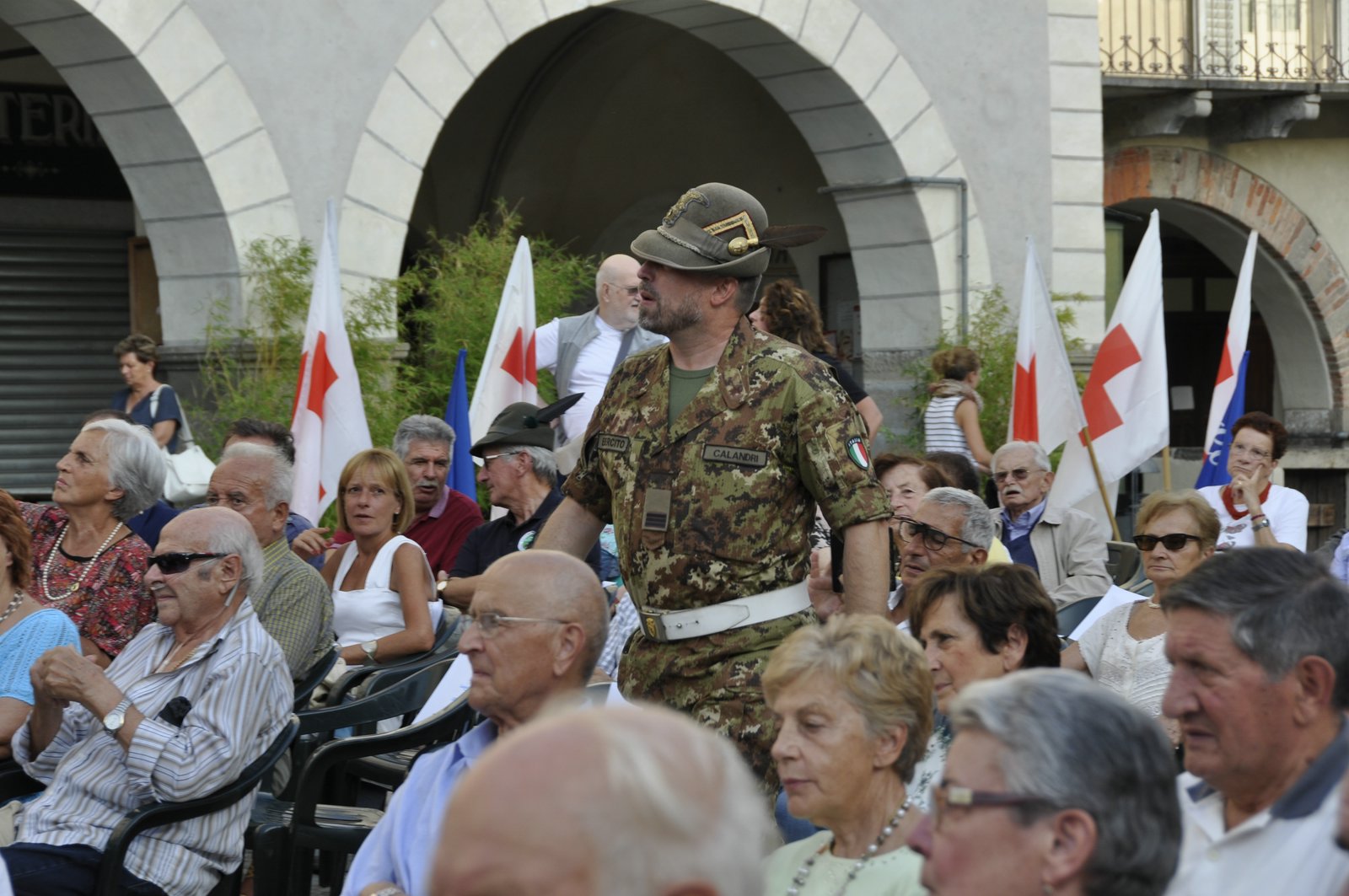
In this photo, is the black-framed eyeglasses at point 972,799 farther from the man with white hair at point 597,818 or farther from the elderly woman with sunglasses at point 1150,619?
the elderly woman with sunglasses at point 1150,619

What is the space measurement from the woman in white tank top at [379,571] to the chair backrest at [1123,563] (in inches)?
116

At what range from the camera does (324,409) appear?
8266mm

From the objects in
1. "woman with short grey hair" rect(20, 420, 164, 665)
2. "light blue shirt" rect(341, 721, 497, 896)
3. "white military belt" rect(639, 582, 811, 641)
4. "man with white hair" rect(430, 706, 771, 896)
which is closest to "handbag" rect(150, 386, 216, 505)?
"woman with short grey hair" rect(20, 420, 164, 665)

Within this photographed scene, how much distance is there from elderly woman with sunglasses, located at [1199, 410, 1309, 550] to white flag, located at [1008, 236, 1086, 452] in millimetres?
771

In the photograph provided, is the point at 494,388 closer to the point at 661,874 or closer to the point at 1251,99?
the point at 661,874

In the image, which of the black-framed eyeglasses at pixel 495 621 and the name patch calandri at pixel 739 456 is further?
the name patch calandri at pixel 739 456

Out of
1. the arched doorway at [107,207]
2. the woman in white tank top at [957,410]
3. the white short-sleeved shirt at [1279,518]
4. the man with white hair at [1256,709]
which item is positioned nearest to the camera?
the man with white hair at [1256,709]

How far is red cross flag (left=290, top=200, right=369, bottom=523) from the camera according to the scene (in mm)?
8039

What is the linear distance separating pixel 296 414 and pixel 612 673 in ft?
10.5

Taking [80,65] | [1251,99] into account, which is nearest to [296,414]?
[80,65]

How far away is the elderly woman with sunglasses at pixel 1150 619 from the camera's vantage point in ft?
15.9

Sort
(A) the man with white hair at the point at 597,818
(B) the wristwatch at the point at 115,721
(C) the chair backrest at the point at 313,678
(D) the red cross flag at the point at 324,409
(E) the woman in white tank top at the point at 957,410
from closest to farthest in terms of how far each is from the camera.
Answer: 1. (A) the man with white hair at the point at 597,818
2. (B) the wristwatch at the point at 115,721
3. (C) the chair backrest at the point at 313,678
4. (D) the red cross flag at the point at 324,409
5. (E) the woman in white tank top at the point at 957,410

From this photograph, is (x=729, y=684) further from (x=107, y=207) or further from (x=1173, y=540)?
(x=107, y=207)

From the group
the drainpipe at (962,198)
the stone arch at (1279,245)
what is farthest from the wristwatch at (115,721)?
the stone arch at (1279,245)
